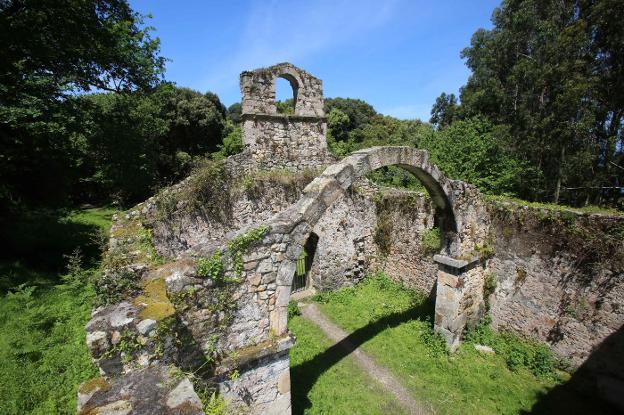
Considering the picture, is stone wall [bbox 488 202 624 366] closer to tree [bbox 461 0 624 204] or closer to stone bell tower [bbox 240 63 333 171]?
stone bell tower [bbox 240 63 333 171]

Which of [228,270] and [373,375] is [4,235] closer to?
[228,270]

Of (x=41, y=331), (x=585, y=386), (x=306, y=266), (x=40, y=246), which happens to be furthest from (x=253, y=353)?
(x=40, y=246)

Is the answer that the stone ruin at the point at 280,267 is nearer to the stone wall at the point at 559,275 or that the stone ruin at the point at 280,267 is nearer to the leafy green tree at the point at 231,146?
the stone wall at the point at 559,275

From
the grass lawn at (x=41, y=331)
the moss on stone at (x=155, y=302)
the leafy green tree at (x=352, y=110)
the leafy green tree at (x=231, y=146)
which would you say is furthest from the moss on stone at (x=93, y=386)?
the leafy green tree at (x=352, y=110)

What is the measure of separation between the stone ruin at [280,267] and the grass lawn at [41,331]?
1.74 metres

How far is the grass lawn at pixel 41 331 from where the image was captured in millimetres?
4441

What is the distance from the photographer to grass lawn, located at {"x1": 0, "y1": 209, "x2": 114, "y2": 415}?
14.6 ft

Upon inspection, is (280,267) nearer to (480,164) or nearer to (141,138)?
(480,164)

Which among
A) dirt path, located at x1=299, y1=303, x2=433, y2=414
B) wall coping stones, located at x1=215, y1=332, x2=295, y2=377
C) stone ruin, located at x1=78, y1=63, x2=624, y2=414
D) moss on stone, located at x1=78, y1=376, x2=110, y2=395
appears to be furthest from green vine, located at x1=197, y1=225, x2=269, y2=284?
dirt path, located at x1=299, y1=303, x2=433, y2=414

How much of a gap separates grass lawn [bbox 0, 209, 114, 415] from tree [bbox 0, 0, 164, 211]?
2101 mm

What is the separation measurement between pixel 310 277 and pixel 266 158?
15.6 feet

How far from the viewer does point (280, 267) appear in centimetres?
458

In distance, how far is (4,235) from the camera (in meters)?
9.62

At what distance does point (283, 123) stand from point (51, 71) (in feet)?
23.7
